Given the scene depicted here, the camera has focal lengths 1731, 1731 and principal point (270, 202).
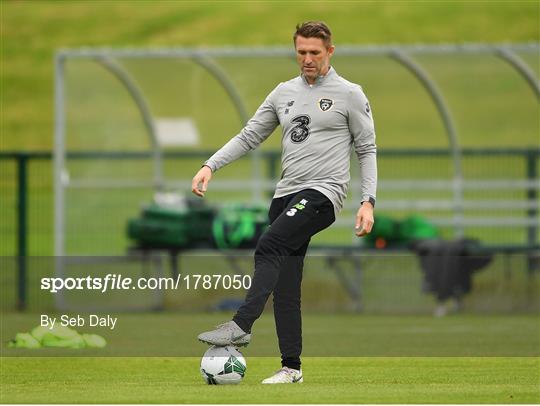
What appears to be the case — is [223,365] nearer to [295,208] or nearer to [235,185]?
[295,208]

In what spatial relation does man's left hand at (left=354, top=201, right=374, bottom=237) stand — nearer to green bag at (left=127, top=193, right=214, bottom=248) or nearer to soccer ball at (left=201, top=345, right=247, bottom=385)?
soccer ball at (left=201, top=345, right=247, bottom=385)

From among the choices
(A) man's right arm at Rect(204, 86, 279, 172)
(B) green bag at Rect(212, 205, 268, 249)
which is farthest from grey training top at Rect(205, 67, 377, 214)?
(B) green bag at Rect(212, 205, 268, 249)

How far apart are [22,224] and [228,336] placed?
404 inches

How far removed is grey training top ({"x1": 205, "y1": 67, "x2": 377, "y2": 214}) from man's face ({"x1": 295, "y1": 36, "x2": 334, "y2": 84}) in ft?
0.38

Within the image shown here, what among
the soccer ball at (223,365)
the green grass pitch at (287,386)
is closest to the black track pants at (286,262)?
the soccer ball at (223,365)

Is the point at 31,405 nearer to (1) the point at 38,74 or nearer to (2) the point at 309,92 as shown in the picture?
(2) the point at 309,92

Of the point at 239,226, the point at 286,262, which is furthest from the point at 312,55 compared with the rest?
the point at 239,226

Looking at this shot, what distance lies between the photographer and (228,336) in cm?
1010

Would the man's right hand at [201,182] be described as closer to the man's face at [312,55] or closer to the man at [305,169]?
the man at [305,169]

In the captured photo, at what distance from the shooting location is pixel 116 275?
1872cm

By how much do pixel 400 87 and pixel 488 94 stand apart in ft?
8.99

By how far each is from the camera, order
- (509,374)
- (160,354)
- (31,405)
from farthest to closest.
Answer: (160,354)
(509,374)
(31,405)

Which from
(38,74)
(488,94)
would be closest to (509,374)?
(488,94)

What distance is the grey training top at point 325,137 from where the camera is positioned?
10.4 meters
